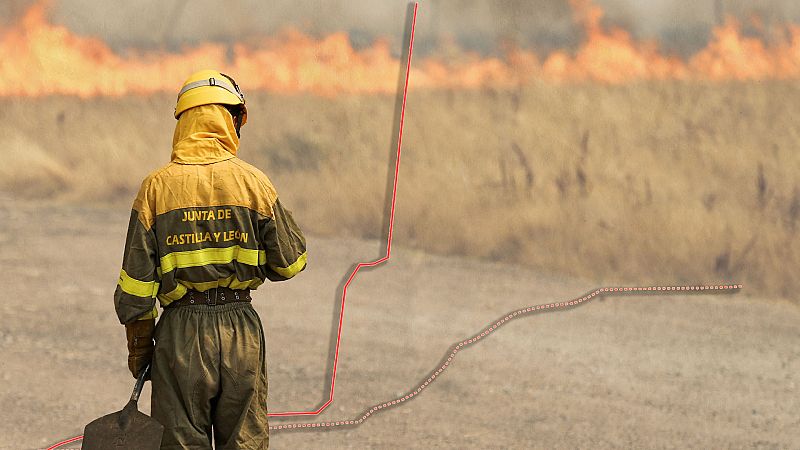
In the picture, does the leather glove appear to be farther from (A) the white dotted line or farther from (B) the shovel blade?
(A) the white dotted line

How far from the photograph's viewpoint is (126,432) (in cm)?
308

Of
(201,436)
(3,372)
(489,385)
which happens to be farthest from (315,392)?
(201,436)

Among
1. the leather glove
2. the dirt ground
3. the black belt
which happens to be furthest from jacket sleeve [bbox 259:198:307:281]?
the dirt ground

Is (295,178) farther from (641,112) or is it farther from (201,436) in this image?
(201,436)

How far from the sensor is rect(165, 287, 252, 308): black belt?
308 centimetres

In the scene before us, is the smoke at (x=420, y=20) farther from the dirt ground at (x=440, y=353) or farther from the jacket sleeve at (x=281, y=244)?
the jacket sleeve at (x=281, y=244)

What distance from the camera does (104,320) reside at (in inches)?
203

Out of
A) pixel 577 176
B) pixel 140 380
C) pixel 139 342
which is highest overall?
pixel 577 176

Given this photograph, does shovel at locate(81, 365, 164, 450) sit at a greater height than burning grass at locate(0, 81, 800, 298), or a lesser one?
lesser

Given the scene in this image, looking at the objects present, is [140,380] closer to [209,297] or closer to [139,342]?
[139,342]

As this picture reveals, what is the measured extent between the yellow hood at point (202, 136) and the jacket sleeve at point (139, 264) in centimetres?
15

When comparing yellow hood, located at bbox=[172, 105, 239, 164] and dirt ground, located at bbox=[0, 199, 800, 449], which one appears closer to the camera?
yellow hood, located at bbox=[172, 105, 239, 164]

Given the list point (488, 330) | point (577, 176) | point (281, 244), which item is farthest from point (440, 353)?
point (281, 244)

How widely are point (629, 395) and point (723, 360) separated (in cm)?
63
